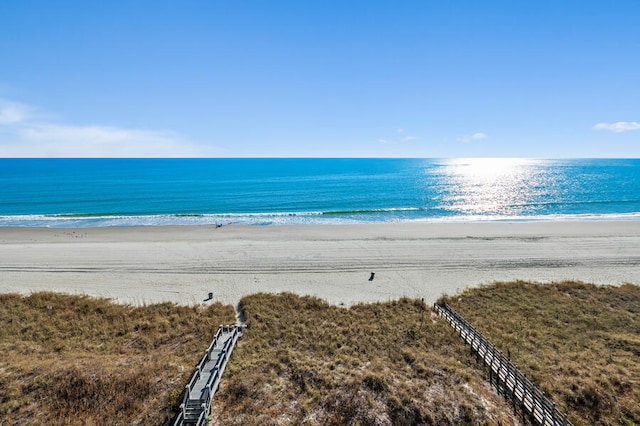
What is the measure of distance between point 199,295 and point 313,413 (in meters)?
15.1

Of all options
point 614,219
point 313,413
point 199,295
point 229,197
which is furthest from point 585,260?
point 229,197

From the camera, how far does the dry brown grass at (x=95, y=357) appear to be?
Answer: 11773 millimetres

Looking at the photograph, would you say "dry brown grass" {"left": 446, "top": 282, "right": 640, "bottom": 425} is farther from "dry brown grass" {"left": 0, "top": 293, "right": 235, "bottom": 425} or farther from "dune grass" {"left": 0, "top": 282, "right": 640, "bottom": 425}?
"dry brown grass" {"left": 0, "top": 293, "right": 235, "bottom": 425}

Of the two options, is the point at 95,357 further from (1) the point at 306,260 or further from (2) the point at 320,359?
(1) the point at 306,260

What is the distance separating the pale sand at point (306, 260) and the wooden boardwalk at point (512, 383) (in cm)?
598

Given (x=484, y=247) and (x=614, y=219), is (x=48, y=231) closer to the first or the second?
(x=484, y=247)

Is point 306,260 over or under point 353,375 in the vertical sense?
over

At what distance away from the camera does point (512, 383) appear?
13.4m

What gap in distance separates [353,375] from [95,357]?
528 inches

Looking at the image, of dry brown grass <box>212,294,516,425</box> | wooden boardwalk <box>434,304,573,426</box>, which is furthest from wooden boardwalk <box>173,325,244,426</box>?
wooden boardwalk <box>434,304,573,426</box>

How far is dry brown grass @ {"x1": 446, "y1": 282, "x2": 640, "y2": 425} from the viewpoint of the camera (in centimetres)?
1267

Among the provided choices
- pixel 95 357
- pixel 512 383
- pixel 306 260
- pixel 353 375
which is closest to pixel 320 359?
pixel 353 375

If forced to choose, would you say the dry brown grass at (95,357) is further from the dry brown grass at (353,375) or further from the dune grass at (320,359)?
the dry brown grass at (353,375)

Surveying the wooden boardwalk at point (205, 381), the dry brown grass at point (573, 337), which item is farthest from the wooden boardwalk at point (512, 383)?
the wooden boardwalk at point (205, 381)
